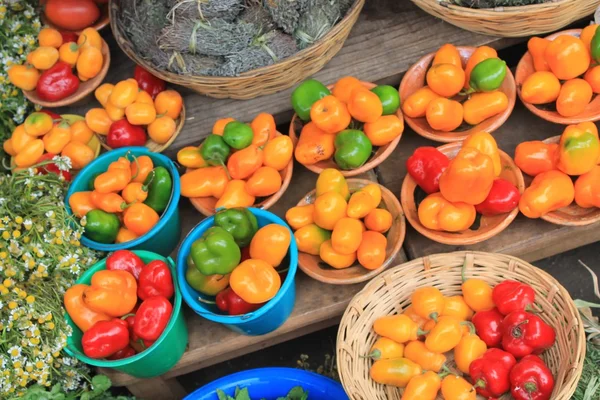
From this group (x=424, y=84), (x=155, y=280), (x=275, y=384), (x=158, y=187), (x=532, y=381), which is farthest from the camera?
(x=424, y=84)

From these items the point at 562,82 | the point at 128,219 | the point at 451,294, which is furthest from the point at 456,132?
the point at 128,219

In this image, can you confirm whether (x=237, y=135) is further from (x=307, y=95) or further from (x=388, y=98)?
(x=388, y=98)

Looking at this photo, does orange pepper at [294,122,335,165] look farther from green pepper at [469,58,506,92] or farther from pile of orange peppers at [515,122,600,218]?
pile of orange peppers at [515,122,600,218]

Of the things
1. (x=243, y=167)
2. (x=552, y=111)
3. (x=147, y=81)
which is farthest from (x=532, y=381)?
(x=147, y=81)

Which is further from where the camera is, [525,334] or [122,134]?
→ [122,134]

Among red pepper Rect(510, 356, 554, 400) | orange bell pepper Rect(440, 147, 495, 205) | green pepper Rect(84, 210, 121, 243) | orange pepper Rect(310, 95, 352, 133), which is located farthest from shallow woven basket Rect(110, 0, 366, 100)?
red pepper Rect(510, 356, 554, 400)

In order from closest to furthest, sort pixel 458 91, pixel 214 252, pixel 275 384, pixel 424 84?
pixel 214 252, pixel 275 384, pixel 458 91, pixel 424 84

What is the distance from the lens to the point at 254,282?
191cm

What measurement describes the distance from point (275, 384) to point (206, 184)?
2.35ft

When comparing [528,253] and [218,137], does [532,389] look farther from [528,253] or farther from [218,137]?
[218,137]

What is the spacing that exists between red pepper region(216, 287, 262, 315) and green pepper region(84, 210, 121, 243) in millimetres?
472

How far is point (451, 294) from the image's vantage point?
2.11 meters

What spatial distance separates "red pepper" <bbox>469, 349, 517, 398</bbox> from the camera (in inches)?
73.2

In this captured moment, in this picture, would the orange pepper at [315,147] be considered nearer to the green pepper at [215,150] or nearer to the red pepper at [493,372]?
the green pepper at [215,150]
